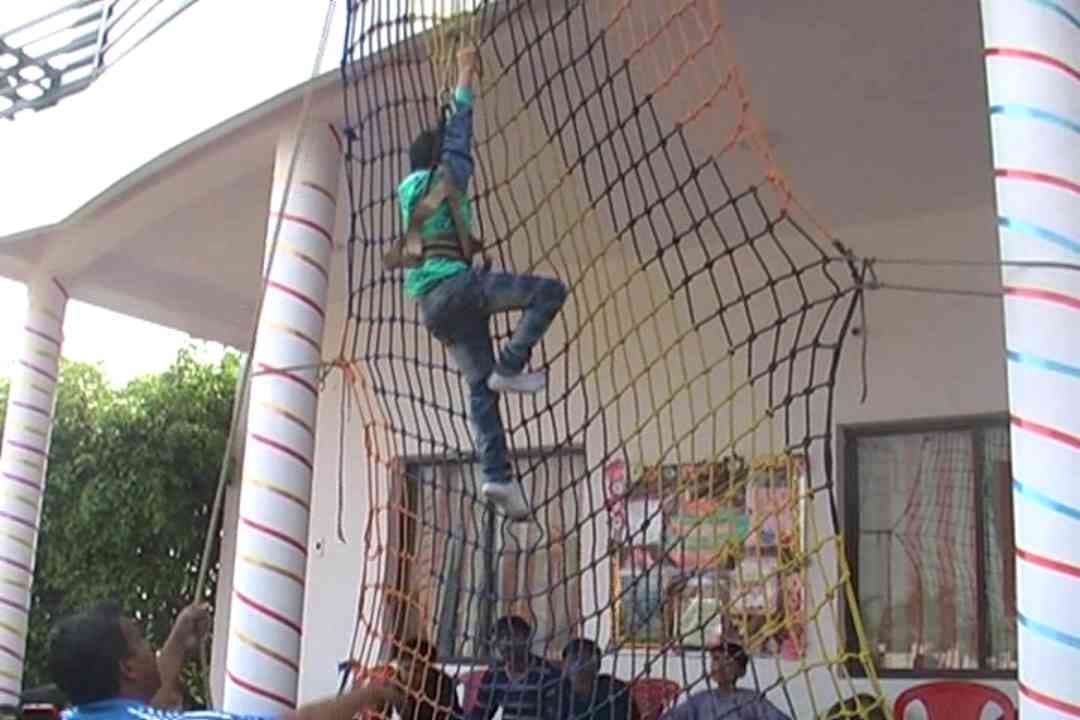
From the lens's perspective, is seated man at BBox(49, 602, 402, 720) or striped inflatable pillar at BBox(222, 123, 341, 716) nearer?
seated man at BBox(49, 602, 402, 720)

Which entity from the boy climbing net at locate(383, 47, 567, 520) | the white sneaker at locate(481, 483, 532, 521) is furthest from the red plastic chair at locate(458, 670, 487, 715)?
the boy climbing net at locate(383, 47, 567, 520)

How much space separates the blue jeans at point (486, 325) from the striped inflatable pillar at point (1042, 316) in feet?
3.49

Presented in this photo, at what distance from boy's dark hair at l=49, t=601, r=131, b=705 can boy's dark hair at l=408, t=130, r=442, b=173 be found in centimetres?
134

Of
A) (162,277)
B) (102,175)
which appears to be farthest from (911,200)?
(162,277)

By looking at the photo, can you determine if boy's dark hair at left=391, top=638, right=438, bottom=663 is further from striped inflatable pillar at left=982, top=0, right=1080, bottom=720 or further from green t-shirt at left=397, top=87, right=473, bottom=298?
striped inflatable pillar at left=982, top=0, right=1080, bottom=720

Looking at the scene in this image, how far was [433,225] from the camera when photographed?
315 centimetres

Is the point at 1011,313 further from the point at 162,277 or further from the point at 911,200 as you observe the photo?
the point at 162,277

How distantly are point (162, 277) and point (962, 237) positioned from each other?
3715mm

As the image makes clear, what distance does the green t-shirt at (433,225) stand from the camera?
10.3ft

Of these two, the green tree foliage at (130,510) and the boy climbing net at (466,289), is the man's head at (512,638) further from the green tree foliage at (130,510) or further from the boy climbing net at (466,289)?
the green tree foliage at (130,510)

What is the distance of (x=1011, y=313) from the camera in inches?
87.8

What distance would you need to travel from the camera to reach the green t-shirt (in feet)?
10.3

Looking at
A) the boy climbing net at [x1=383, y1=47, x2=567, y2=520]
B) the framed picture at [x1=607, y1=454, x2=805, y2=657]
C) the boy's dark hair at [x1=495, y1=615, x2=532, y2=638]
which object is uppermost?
the boy climbing net at [x1=383, y1=47, x2=567, y2=520]

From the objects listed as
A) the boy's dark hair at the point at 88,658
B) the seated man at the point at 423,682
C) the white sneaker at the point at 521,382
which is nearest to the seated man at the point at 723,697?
the seated man at the point at 423,682
